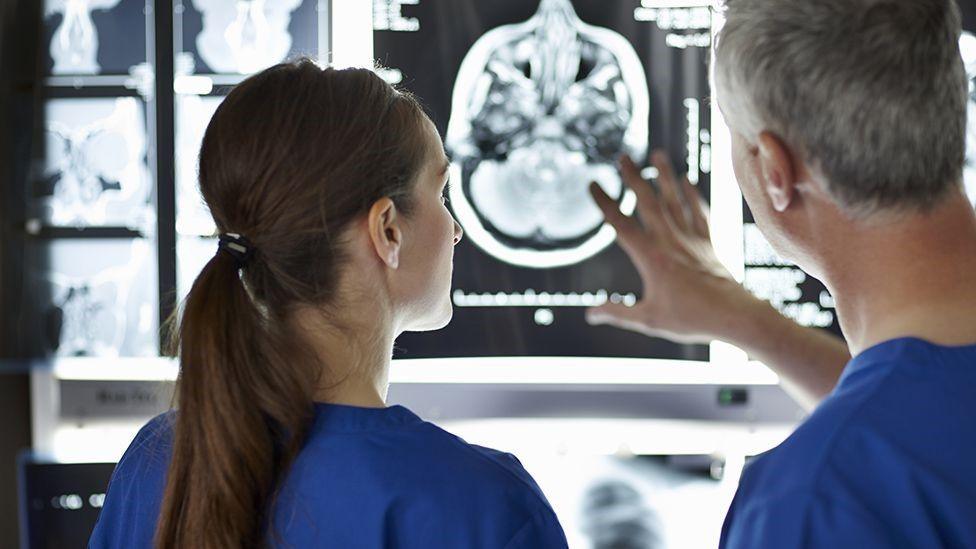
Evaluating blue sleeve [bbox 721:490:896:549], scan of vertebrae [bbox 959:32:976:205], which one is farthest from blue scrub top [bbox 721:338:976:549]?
scan of vertebrae [bbox 959:32:976:205]

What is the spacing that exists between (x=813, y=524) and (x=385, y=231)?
473mm

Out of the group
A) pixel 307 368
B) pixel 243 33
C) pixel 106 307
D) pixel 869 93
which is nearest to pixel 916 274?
pixel 869 93

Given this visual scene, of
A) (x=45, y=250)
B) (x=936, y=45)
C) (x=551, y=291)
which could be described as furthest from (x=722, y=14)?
(x=45, y=250)

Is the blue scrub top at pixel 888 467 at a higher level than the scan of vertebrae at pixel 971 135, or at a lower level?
lower

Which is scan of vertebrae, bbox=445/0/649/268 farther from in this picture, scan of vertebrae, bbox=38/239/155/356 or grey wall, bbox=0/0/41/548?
grey wall, bbox=0/0/41/548

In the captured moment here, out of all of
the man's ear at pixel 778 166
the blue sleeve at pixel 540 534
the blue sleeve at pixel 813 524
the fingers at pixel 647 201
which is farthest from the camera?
the fingers at pixel 647 201

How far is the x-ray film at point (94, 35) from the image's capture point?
6.39 ft

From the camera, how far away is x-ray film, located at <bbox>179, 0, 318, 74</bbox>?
194cm

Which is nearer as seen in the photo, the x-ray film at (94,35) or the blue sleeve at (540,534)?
the blue sleeve at (540,534)

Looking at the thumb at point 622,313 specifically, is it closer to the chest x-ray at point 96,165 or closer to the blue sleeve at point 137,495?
the blue sleeve at point 137,495

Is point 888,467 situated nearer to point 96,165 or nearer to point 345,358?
point 345,358

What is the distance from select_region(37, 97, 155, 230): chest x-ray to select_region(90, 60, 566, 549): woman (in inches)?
39.6

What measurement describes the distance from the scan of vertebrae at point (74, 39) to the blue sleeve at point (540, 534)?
4.51 feet

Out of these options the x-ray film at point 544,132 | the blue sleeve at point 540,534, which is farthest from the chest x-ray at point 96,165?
the blue sleeve at point 540,534
